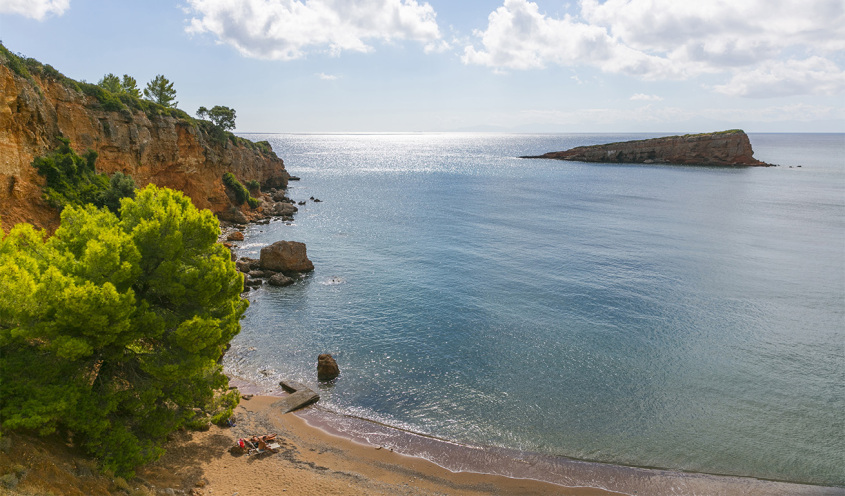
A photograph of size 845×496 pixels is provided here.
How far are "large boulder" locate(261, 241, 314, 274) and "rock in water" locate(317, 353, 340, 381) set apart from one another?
22380 millimetres

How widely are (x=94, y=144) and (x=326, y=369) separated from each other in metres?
41.3

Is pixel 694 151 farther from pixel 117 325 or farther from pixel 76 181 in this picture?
pixel 117 325

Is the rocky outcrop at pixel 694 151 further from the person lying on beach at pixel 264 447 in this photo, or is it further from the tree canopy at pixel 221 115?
the person lying on beach at pixel 264 447

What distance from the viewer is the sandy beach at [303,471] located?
811 inches

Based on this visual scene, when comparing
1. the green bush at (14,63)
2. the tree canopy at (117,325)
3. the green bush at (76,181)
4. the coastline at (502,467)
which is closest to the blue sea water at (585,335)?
the coastline at (502,467)

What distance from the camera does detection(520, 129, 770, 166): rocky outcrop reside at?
174 meters

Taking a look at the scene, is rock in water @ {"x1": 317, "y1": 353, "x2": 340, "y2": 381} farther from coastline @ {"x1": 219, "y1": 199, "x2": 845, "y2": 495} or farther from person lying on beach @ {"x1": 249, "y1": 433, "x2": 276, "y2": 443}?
person lying on beach @ {"x1": 249, "y1": 433, "x2": 276, "y2": 443}

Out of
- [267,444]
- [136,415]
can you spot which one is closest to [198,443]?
[267,444]

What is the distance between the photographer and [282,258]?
171 ft

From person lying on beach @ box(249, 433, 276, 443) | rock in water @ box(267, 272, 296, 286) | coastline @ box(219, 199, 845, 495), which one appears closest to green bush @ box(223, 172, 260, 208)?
rock in water @ box(267, 272, 296, 286)

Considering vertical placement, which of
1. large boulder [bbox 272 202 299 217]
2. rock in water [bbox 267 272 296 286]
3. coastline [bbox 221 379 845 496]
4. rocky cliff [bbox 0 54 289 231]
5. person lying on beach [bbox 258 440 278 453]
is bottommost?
coastline [bbox 221 379 845 496]

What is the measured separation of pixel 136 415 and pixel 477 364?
69.9 feet

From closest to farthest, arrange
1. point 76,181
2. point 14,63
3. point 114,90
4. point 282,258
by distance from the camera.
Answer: point 14,63 < point 76,181 < point 282,258 < point 114,90

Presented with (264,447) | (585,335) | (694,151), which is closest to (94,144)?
(264,447)
